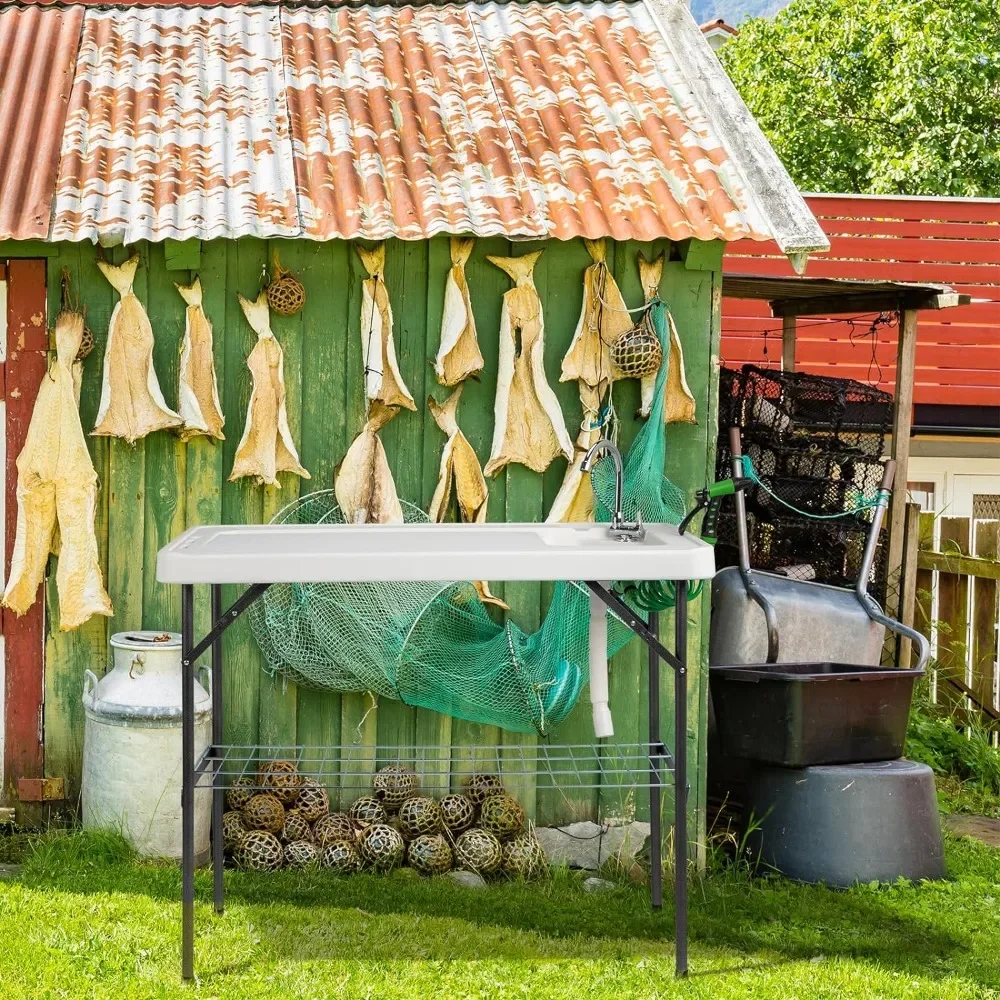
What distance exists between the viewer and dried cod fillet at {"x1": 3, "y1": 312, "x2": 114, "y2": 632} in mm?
5652

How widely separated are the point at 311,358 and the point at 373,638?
1.31 m

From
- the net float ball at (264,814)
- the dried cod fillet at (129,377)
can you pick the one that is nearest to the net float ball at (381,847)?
the net float ball at (264,814)

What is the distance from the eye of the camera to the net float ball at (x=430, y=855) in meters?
5.59

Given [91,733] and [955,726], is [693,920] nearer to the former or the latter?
[91,733]

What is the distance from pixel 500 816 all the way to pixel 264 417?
2.07m

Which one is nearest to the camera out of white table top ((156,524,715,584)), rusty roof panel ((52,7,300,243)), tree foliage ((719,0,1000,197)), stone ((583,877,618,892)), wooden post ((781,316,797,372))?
white table top ((156,524,715,584))

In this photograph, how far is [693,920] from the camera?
5250 mm

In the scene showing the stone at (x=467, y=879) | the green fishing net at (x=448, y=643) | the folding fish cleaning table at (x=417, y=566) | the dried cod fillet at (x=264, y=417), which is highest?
the dried cod fillet at (x=264, y=417)

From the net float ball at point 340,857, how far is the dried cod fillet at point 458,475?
124 cm

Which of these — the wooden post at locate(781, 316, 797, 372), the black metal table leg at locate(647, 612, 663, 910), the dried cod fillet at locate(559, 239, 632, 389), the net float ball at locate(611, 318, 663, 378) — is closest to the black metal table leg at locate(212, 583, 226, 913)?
the black metal table leg at locate(647, 612, 663, 910)

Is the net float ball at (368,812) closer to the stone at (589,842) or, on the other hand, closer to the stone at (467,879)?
the stone at (467,879)

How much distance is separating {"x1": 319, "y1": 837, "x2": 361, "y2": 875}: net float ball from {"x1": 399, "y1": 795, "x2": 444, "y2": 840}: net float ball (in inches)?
9.5

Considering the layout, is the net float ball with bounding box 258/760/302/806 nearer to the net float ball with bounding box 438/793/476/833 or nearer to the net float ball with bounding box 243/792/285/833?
the net float ball with bounding box 243/792/285/833

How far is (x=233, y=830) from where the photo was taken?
18.4 feet
